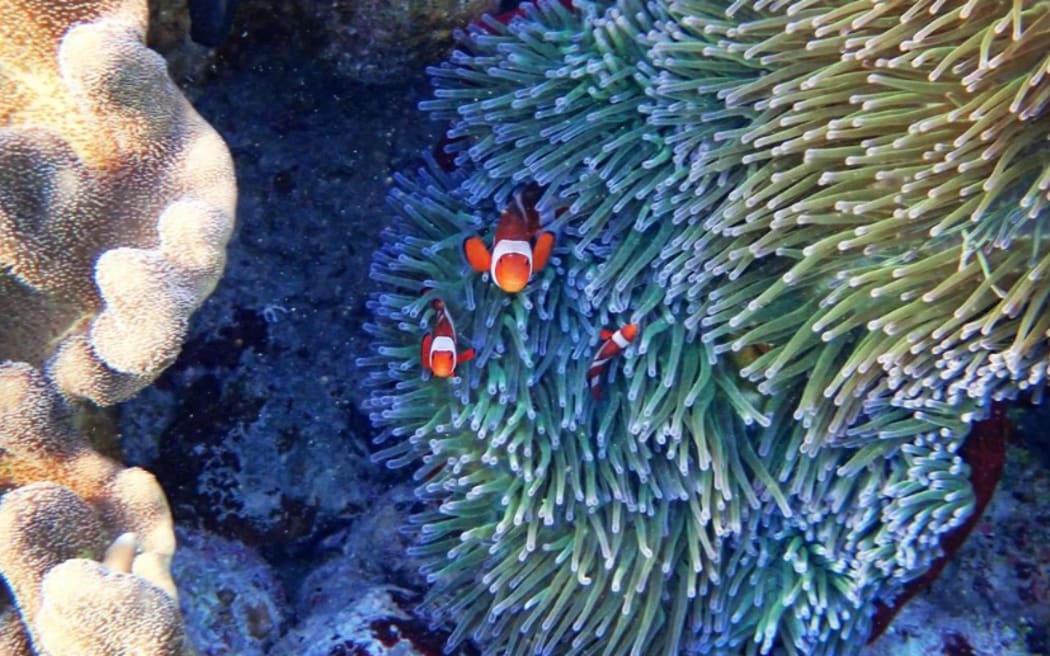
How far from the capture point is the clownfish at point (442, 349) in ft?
8.68

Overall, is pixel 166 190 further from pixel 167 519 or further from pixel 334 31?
pixel 334 31

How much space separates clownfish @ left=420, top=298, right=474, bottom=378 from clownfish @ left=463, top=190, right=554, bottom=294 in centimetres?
21

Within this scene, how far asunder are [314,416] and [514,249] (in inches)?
46.5

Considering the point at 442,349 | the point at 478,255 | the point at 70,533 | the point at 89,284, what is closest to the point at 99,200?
the point at 89,284

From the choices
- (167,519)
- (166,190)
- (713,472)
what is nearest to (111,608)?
(167,519)

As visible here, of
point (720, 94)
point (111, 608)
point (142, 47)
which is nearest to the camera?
point (111, 608)

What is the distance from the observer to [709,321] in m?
2.56

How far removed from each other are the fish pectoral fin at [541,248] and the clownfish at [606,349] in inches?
12.2

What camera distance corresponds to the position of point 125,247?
77.2 inches

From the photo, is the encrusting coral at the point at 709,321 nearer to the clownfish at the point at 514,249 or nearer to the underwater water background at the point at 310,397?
the clownfish at the point at 514,249

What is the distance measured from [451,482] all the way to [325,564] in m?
A: 0.84

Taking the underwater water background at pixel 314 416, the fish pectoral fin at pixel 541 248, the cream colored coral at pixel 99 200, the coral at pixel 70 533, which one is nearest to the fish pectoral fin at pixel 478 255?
the fish pectoral fin at pixel 541 248

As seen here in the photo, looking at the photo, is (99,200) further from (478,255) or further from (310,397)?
(310,397)

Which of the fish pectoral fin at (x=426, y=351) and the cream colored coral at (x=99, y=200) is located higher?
the cream colored coral at (x=99, y=200)
